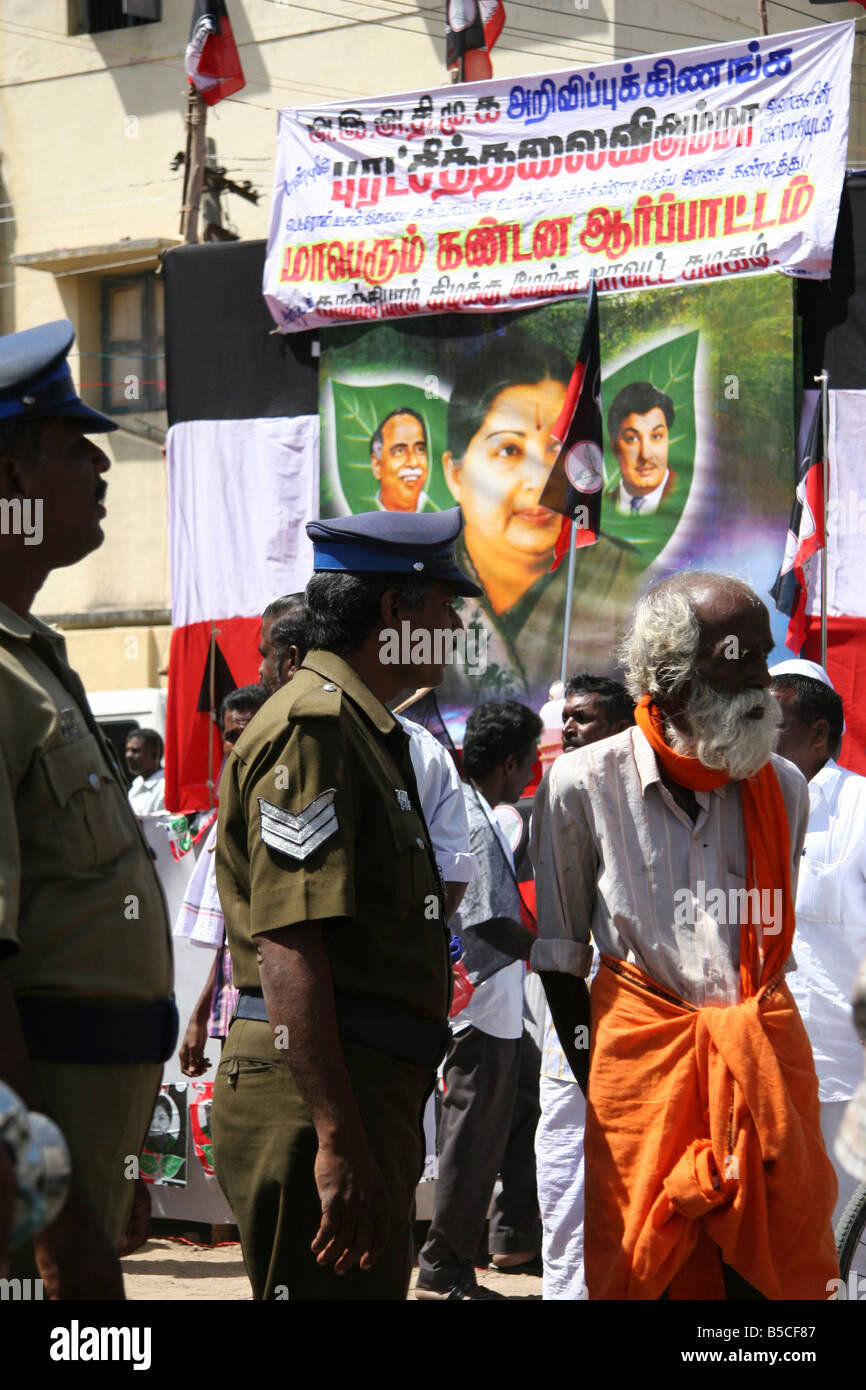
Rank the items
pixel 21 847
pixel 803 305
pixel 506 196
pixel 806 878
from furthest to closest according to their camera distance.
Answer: pixel 506 196 < pixel 803 305 < pixel 806 878 < pixel 21 847

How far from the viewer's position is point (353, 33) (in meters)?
16.6

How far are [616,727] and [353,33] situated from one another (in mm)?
13216

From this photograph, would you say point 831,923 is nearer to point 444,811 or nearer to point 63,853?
point 444,811

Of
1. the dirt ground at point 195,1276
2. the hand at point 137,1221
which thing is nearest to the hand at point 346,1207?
the hand at point 137,1221

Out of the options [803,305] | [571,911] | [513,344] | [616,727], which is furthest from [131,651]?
[571,911]

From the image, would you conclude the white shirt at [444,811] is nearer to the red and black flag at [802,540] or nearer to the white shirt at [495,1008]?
the white shirt at [495,1008]

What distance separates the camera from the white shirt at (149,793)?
11.4m

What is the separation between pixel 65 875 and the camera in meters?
2.43

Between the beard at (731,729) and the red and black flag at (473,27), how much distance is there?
9.70 metres

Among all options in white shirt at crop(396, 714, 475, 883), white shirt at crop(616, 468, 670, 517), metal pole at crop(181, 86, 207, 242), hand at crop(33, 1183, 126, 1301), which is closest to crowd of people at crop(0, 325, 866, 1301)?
hand at crop(33, 1183, 126, 1301)

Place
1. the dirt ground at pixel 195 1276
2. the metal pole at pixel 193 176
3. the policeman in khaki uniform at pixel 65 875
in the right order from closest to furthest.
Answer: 1. the policeman in khaki uniform at pixel 65 875
2. the dirt ground at pixel 195 1276
3. the metal pole at pixel 193 176

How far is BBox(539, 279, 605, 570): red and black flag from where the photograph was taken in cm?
848

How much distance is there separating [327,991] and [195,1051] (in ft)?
9.16

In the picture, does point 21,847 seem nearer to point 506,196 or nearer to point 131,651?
point 506,196
